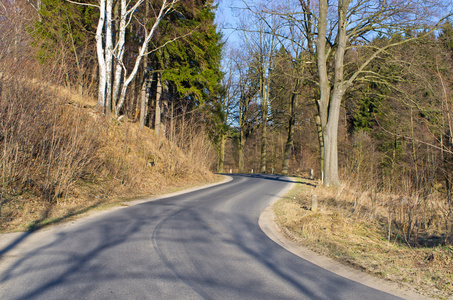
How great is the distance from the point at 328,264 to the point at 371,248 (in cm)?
150

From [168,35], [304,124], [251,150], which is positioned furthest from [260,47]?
[251,150]

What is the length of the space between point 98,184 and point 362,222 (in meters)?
9.10

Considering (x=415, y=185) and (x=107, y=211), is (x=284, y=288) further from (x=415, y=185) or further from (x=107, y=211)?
(x=107, y=211)

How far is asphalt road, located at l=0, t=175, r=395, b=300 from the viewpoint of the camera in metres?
4.12

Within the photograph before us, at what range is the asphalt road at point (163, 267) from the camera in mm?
4125

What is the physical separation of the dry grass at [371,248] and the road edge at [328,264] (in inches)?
7.1

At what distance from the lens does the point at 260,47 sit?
35656 millimetres

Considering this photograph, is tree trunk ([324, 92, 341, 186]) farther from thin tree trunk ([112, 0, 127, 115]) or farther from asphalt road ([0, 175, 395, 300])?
thin tree trunk ([112, 0, 127, 115])

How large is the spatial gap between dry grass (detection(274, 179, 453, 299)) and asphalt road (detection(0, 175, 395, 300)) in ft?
2.70

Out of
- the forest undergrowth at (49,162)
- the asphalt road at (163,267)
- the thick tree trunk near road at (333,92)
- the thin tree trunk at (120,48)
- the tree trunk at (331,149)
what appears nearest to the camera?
the asphalt road at (163,267)

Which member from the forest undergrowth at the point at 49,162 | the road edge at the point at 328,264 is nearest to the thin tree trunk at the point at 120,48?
the forest undergrowth at the point at 49,162

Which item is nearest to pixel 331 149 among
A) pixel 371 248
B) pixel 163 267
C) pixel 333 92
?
pixel 333 92

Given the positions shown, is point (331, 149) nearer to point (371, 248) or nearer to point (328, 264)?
point (371, 248)

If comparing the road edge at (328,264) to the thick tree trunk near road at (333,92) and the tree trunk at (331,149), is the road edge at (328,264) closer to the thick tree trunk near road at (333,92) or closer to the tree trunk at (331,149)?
the tree trunk at (331,149)
